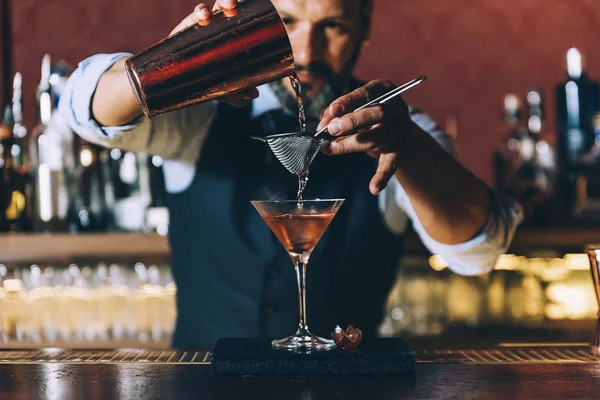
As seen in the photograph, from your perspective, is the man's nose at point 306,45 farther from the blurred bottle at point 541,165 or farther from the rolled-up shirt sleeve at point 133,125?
the blurred bottle at point 541,165

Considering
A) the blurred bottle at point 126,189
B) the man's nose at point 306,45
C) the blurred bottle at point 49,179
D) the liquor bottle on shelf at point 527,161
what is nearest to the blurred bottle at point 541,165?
the liquor bottle on shelf at point 527,161

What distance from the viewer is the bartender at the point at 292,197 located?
1.95 meters

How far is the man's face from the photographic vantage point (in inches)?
77.4

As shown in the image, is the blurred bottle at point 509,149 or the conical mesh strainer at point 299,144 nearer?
the conical mesh strainer at point 299,144

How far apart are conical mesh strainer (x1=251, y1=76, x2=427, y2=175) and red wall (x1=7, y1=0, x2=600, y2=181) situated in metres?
1.94

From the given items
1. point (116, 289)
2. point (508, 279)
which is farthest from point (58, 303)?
point (508, 279)

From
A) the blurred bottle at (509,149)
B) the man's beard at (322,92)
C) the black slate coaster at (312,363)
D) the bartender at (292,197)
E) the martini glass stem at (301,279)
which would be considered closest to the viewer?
the black slate coaster at (312,363)

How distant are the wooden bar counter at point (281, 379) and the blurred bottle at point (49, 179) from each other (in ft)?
4.44

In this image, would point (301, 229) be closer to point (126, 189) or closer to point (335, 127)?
point (335, 127)

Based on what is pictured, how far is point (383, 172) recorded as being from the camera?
1.53 meters

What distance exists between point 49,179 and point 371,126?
62.2 inches

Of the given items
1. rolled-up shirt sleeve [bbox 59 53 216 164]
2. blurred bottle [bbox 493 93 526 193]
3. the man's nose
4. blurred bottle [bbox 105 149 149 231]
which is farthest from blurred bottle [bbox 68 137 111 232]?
blurred bottle [bbox 493 93 526 193]

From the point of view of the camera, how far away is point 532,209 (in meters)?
2.79

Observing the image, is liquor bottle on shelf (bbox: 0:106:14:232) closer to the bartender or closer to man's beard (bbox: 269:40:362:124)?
the bartender
